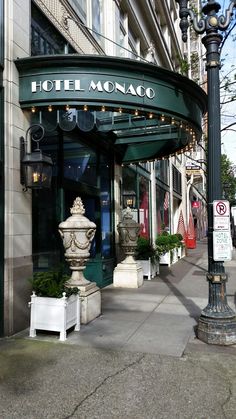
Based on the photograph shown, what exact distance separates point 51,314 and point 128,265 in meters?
4.99

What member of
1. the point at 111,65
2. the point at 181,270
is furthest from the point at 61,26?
the point at 181,270

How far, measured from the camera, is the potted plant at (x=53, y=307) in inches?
237

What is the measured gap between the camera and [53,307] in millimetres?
6090

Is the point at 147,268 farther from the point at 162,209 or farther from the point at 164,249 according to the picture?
the point at 162,209

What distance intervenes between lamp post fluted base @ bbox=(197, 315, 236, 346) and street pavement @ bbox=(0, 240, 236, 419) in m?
0.13

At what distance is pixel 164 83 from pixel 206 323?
422cm

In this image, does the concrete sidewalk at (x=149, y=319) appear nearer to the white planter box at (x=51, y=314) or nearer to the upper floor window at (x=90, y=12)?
the white planter box at (x=51, y=314)

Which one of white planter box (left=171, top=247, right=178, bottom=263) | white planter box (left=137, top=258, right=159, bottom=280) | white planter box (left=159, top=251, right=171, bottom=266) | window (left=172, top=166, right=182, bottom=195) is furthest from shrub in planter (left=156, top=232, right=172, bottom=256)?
window (left=172, top=166, right=182, bottom=195)

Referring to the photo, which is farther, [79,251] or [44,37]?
[44,37]

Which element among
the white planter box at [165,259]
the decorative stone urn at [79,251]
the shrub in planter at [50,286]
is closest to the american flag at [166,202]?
the white planter box at [165,259]

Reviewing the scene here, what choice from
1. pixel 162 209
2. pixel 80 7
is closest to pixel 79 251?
pixel 80 7

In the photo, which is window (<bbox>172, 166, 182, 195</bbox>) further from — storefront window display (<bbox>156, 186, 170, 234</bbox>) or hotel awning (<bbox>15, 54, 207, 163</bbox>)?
hotel awning (<bbox>15, 54, 207, 163</bbox>)

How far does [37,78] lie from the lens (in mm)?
6660

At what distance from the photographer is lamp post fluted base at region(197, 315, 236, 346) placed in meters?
5.70
